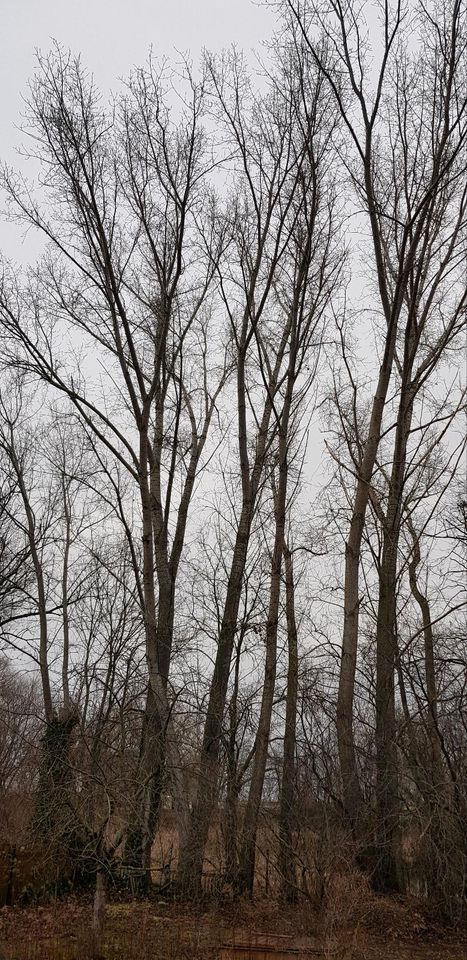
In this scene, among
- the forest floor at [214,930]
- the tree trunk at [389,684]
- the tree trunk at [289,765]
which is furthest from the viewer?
the tree trunk at [389,684]

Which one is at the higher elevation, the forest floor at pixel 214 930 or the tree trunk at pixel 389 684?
the tree trunk at pixel 389 684

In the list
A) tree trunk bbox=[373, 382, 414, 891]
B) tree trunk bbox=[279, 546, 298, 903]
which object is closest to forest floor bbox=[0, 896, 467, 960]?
tree trunk bbox=[279, 546, 298, 903]

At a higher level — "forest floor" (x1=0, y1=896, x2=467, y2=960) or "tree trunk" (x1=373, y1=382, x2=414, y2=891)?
"tree trunk" (x1=373, y1=382, x2=414, y2=891)

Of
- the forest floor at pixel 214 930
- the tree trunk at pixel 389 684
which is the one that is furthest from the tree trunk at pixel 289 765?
the tree trunk at pixel 389 684

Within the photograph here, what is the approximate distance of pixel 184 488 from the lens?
1656 centimetres

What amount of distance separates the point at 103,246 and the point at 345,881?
1015 centimetres

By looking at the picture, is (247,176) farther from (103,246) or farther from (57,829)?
(57,829)

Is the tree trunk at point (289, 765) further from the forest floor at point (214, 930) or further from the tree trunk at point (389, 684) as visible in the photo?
the tree trunk at point (389, 684)

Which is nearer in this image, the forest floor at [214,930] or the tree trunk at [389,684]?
the forest floor at [214,930]

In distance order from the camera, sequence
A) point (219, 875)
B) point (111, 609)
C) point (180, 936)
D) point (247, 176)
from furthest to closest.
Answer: point (111, 609) < point (247, 176) < point (219, 875) < point (180, 936)

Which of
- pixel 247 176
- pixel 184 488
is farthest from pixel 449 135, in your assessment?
pixel 184 488

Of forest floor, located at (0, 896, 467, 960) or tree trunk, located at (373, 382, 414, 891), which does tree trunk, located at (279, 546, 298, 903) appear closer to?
forest floor, located at (0, 896, 467, 960)

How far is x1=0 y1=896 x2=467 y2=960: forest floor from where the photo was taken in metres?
9.05

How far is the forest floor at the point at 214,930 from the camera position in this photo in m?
9.05
